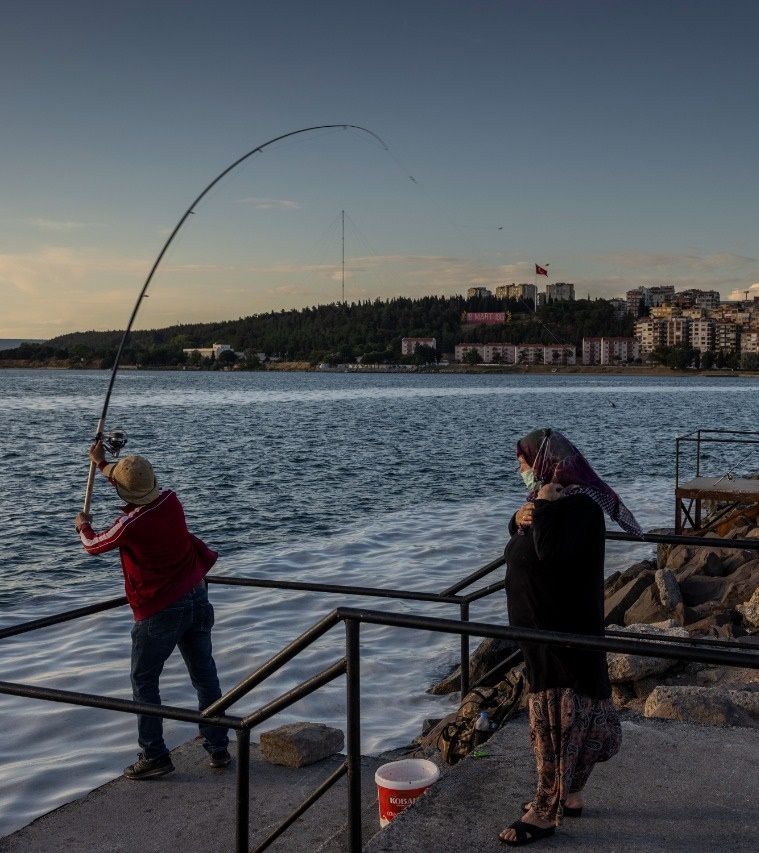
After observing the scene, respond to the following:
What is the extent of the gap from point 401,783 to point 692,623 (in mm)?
7242

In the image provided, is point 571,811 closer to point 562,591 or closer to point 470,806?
point 470,806

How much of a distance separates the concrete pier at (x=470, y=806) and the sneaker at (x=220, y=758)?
4 centimetres

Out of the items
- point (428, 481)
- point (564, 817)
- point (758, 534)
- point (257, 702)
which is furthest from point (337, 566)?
point (428, 481)

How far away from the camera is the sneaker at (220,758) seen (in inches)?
201

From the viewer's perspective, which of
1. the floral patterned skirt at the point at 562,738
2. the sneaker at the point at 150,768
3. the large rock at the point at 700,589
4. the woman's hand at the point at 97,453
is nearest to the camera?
the floral patterned skirt at the point at 562,738

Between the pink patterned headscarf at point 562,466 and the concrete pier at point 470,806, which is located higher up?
the pink patterned headscarf at point 562,466

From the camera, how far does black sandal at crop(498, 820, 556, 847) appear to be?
3545 millimetres

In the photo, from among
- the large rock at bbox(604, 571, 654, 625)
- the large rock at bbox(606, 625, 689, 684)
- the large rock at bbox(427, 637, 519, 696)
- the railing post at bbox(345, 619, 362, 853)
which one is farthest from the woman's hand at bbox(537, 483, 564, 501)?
the large rock at bbox(604, 571, 654, 625)

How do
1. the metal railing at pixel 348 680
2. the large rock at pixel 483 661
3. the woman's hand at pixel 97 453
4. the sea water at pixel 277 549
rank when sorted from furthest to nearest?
the large rock at pixel 483 661
the sea water at pixel 277 549
the woman's hand at pixel 97 453
the metal railing at pixel 348 680

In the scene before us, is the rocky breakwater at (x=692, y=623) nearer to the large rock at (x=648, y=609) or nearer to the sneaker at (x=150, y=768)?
the large rock at (x=648, y=609)

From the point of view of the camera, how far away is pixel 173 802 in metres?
4.77

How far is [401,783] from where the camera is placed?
413 cm

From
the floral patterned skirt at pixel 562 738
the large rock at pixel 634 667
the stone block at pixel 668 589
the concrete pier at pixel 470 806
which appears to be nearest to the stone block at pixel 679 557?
the stone block at pixel 668 589

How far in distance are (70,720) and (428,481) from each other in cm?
2605
